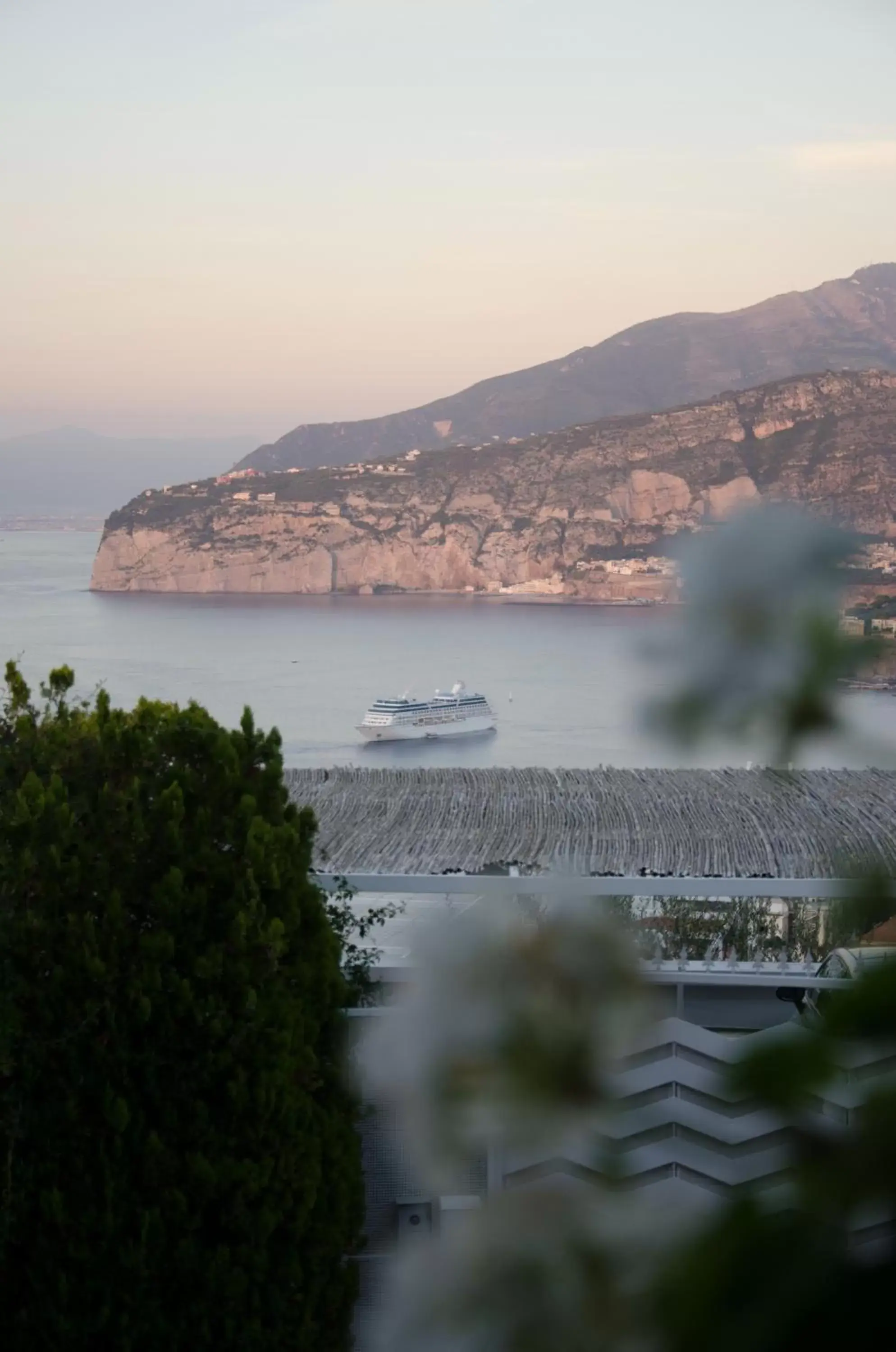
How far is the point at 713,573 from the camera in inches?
9.5

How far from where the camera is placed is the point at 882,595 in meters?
0.32

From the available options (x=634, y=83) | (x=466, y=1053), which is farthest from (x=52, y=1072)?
(x=466, y=1053)

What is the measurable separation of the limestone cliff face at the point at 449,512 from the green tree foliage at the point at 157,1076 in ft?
75.4

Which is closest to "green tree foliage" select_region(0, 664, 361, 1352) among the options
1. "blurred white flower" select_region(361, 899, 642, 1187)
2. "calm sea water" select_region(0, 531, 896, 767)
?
"blurred white flower" select_region(361, 899, 642, 1187)

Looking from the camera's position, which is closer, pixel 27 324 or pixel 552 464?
pixel 27 324

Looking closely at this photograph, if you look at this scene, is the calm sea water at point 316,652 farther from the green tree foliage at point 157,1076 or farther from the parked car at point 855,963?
the parked car at point 855,963

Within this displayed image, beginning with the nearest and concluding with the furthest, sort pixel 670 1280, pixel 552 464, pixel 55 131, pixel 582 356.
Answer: pixel 670 1280
pixel 55 131
pixel 552 464
pixel 582 356

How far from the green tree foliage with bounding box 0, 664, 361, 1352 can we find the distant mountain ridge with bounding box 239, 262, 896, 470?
122ft

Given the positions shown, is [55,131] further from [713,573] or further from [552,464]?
[552,464]

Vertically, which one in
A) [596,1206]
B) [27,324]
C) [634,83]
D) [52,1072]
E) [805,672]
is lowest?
[52,1072]

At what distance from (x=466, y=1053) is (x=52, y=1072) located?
8.80ft

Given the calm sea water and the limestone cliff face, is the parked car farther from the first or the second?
the limestone cliff face

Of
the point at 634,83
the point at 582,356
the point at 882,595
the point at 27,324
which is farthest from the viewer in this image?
the point at 582,356

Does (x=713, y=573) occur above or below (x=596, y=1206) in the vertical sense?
above
